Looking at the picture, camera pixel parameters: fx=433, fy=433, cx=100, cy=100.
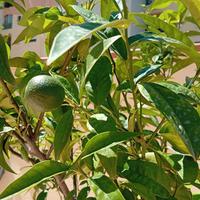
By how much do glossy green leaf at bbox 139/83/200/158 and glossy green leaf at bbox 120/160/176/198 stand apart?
10 centimetres

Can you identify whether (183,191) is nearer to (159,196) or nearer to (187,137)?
(159,196)

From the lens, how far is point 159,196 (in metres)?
0.49

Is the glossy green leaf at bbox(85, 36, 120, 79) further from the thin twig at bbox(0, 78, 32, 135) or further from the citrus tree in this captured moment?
the thin twig at bbox(0, 78, 32, 135)

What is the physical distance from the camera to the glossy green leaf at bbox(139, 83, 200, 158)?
0.38 meters

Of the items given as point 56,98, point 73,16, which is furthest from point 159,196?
point 73,16

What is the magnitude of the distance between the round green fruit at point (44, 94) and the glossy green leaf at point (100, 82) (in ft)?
0.17

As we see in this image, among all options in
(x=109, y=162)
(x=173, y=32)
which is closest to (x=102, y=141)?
(x=109, y=162)

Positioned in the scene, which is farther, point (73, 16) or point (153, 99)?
point (73, 16)

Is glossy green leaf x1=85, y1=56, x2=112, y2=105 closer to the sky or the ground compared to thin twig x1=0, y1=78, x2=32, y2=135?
closer to the sky

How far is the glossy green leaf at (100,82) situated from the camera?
537 millimetres

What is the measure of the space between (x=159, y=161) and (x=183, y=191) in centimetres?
5

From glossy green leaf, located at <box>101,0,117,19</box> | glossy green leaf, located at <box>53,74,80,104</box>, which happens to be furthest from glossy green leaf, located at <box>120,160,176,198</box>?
glossy green leaf, located at <box>101,0,117,19</box>

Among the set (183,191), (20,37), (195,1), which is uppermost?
(195,1)

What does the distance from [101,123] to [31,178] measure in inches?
4.8
